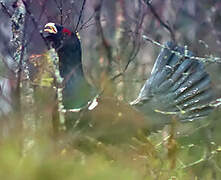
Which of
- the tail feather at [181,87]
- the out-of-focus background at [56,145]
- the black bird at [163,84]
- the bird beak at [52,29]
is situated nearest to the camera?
the out-of-focus background at [56,145]

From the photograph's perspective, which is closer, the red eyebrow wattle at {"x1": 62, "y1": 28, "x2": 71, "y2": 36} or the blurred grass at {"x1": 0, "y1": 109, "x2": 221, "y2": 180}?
the blurred grass at {"x1": 0, "y1": 109, "x2": 221, "y2": 180}

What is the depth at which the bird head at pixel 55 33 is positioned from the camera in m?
4.82

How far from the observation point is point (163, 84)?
17.4ft

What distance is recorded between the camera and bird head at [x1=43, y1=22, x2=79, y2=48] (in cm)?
482

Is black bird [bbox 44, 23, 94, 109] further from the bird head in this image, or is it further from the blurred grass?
the blurred grass

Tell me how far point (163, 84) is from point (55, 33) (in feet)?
4.62

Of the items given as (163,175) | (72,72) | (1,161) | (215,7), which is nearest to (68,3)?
(72,72)

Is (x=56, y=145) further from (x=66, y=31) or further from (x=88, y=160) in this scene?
(x=66, y=31)

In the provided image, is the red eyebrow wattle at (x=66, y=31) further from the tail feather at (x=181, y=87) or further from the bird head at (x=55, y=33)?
the tail feather at (x=181, y=87)

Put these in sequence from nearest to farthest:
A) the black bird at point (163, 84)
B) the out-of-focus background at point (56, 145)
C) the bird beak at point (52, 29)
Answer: the out-of-focus background at point (56, 145), the bird beak at point (52, 29), the black bird at point (163, 84)

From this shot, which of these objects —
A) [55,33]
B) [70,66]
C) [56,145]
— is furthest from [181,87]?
[56,145]

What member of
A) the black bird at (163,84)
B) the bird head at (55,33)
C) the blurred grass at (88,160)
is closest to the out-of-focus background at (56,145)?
the blurred grass at (88,160)

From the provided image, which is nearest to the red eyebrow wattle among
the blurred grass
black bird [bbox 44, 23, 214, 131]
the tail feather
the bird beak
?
black bird [bbox 44, 23, 214, 131]

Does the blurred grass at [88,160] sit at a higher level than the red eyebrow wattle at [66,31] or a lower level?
lower
